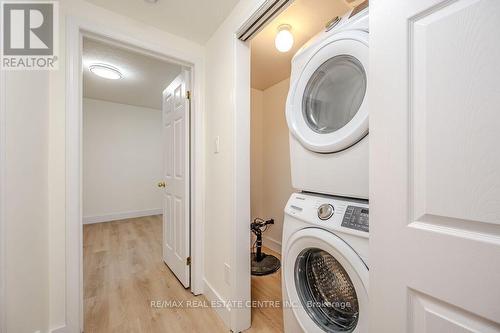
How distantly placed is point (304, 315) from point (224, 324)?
0.74m

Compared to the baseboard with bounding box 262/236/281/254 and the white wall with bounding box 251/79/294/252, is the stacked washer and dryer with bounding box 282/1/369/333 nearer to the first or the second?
the white wall with bounding box 251/79/294/252

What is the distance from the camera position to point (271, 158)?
2.85 m

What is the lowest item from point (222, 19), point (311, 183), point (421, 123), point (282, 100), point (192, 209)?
point (192, 209)

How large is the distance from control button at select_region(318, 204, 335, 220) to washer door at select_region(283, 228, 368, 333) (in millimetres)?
60

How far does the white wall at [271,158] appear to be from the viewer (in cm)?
264

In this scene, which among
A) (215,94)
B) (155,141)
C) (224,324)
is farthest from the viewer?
(155,141)

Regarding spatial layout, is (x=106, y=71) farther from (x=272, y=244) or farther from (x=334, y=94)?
(x=272, y=244)

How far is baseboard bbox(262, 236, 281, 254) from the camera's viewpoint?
2.64 m

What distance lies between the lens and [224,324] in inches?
54.9

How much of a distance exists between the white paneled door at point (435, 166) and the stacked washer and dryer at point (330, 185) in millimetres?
138

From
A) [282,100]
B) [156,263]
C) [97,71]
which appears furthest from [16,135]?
[282,100]

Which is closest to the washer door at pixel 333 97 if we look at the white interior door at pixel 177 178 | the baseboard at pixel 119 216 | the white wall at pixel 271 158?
the white interior door at pixel 177 178

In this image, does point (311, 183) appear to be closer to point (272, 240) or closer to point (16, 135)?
point (16, 135)

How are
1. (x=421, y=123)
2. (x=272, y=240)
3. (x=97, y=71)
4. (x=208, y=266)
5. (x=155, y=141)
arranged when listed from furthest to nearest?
(x=155, y=141), (x=272, y=240), (x=97, y=71), (x=208, y=266), (x=421, y=123)
